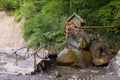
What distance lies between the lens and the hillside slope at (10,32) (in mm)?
26219

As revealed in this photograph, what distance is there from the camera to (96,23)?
19.0m

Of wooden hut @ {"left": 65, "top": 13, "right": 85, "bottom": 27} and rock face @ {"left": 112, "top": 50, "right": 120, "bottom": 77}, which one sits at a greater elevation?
wooden hut @ {"left": 65, "top": 13, "right": 85, "bottom": 27}

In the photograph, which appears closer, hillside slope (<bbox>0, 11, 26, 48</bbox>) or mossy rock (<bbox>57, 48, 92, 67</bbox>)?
mossy rock (<bbox>57, 48, 92, 67</bbox>)

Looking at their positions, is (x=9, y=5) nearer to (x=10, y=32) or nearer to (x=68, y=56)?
(x=10, y=32)

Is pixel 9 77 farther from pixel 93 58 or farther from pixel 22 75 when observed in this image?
pixel 93 58

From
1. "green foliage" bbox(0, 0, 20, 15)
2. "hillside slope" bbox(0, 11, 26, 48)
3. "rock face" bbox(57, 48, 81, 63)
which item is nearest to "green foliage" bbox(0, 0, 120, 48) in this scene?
"hillside slope" bbox(0, 11, 26, 48)

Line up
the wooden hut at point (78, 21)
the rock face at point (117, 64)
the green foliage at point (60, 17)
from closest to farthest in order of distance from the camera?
1. the rock face at point (117, 64)
2. the wooden hut at point (78, 21)
3. the green foliage at point (60, 17)

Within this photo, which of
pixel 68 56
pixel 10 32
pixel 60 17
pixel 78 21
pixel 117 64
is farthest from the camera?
pixel 10 32

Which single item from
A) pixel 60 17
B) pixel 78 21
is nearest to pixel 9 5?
pixel 60 17

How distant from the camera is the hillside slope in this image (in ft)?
86.0

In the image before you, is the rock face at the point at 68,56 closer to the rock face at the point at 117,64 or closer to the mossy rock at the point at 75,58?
the mossy rock at the point at 75,58

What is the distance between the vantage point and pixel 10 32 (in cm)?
2791

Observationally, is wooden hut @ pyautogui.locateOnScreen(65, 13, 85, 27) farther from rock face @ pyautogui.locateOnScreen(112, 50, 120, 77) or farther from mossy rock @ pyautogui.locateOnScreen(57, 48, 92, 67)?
rock face @ pyautogui.locateOnScreen(112, 50, 120, 77)

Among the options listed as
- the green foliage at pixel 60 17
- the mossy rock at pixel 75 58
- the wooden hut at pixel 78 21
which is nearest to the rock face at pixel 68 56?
the mossy rock at pixel 75 58
